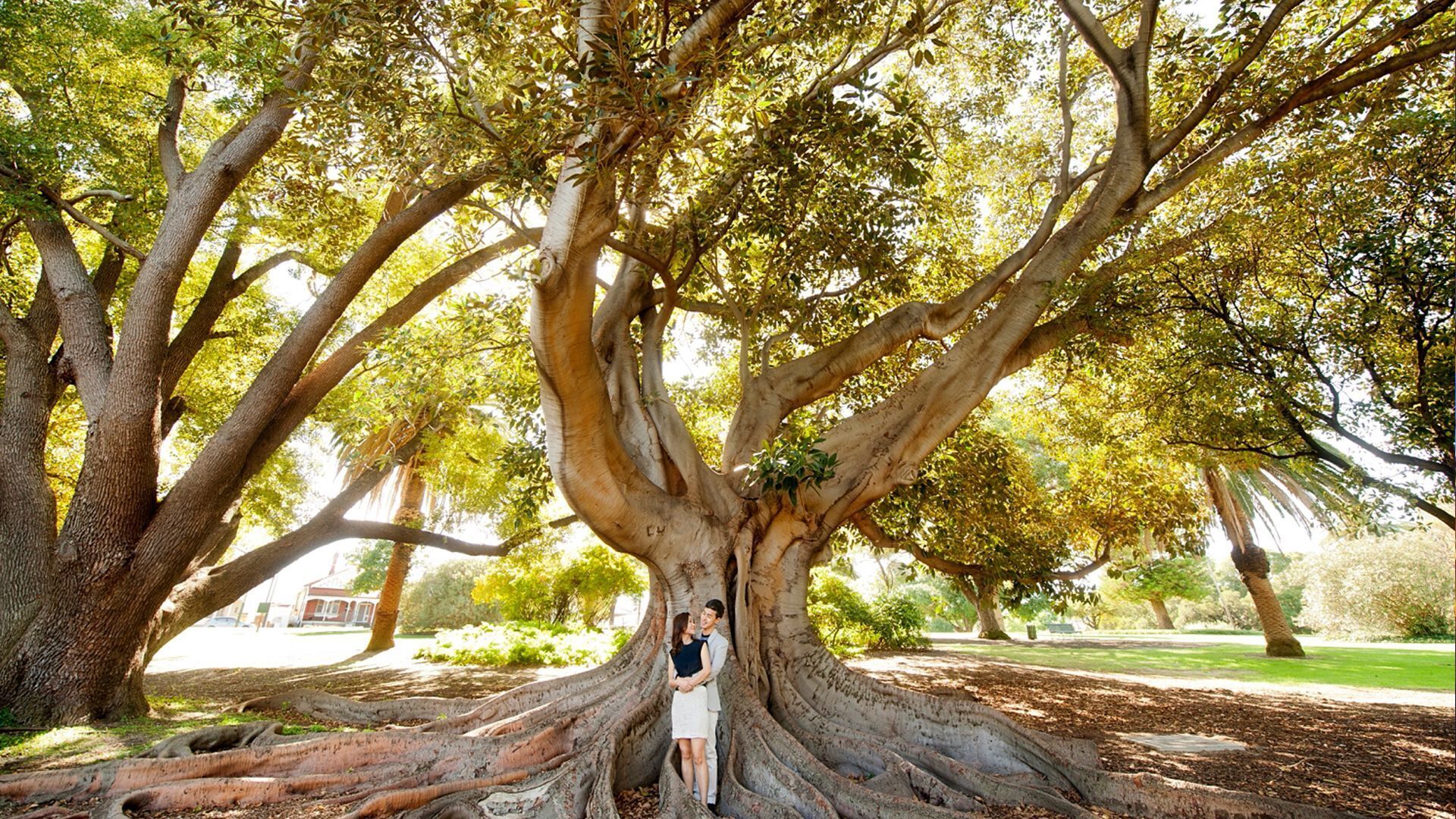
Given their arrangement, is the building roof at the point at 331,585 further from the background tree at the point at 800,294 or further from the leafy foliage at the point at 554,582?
the background tree at the point at 800,294

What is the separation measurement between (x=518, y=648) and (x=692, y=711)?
33.2ft

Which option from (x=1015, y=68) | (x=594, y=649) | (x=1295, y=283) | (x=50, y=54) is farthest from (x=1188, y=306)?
(x=50, y=54)

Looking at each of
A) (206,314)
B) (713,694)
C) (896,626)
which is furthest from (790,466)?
(896,626)

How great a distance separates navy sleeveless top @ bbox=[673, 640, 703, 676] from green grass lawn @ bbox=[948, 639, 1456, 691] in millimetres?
11968

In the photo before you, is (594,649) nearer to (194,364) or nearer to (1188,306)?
(194,364)

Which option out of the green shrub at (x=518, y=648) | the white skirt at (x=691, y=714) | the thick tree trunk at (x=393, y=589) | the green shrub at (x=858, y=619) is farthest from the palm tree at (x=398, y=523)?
the white skirt at (x=691, y=714)

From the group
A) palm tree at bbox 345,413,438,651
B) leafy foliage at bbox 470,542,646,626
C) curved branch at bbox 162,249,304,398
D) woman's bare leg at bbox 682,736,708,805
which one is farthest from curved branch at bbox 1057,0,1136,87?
leafy foliage at bbox 470,542,646,626

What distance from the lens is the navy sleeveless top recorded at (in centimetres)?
479

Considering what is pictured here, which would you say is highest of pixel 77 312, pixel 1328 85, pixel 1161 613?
pixel 1328 85

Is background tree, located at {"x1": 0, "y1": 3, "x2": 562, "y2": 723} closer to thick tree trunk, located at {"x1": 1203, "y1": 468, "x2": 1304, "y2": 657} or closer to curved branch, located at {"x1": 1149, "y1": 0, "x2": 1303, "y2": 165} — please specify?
curved branch, located at {"x1": 1149, "y1": 0, "x2": 1303, "y2": 165}

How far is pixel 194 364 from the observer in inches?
432

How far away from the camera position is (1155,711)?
884cm

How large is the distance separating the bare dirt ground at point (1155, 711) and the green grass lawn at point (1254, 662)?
4.55ft

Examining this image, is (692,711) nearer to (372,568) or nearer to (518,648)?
(518,648)
